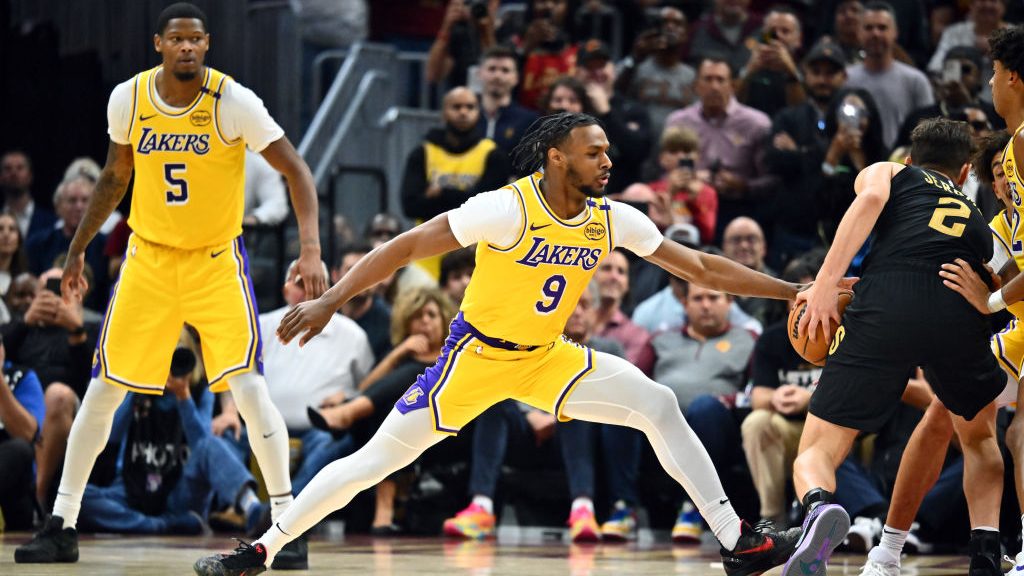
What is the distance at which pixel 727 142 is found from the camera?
10.8 m

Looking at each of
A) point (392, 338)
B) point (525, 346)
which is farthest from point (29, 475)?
point (525, 346)

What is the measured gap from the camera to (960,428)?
5855 millimetres

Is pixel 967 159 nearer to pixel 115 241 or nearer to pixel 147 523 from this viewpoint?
pixel 147 523

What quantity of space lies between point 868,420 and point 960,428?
2.39 ft

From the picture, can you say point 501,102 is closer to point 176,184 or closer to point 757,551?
point 176,184

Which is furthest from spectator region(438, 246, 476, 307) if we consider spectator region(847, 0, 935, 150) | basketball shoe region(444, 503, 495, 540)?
spectator region(847, 0, 935, 150)

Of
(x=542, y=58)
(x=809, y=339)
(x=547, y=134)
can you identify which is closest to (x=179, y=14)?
(x=547, y=134)

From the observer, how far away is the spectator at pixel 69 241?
11.0 metres

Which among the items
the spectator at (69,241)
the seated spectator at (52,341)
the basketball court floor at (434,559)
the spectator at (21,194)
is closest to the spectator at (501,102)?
the spectator at (69,241)

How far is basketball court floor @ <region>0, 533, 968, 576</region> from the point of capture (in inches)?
253

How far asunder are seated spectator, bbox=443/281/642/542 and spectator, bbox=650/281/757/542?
1.17ft

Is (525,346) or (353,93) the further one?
(353,93)

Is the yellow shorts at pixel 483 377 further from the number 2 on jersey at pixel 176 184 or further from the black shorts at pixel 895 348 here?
the number 2 on jersey at pixel 176 184

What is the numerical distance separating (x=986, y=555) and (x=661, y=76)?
6552 millimetres
